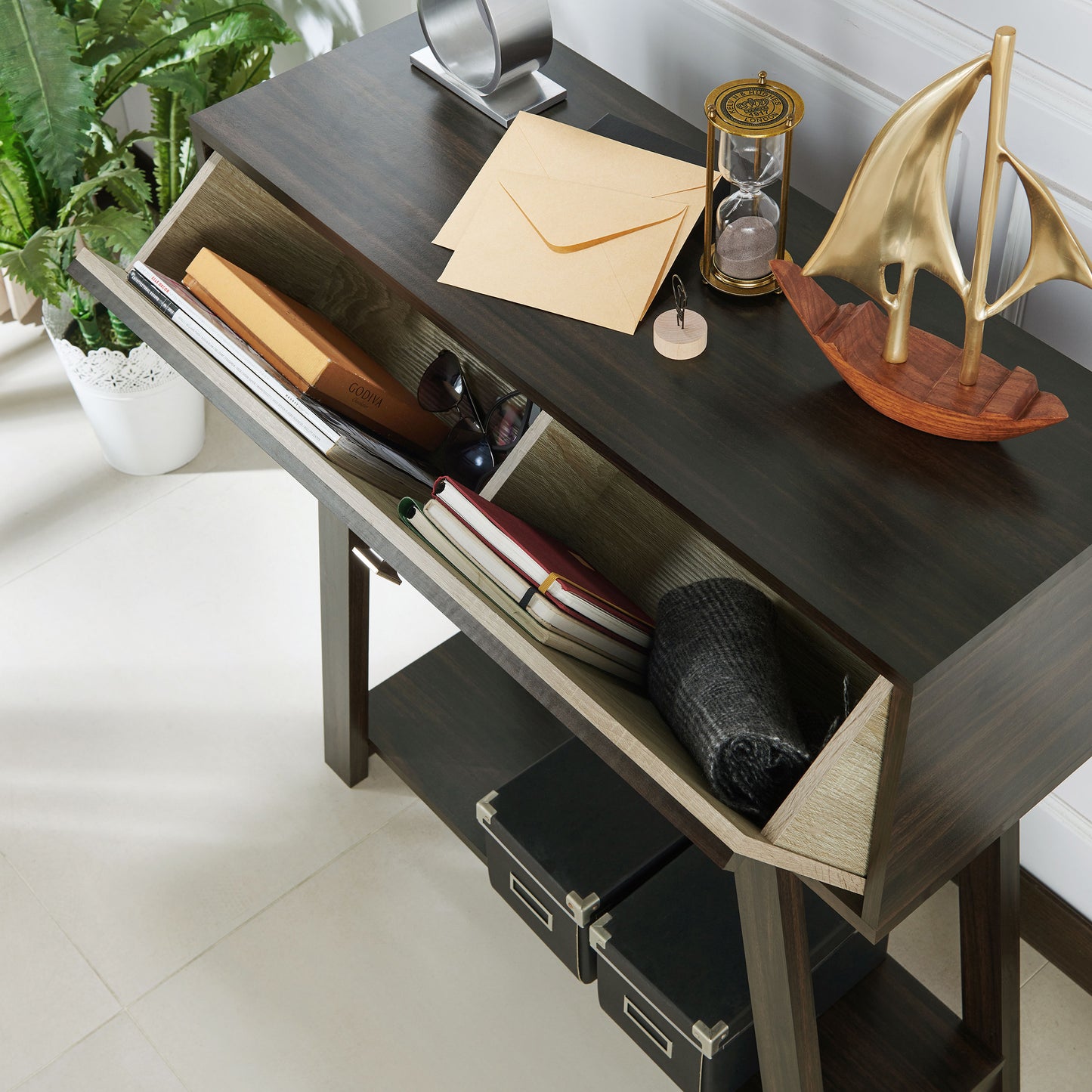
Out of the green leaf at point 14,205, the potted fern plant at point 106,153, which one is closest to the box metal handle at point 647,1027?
the potted fern plant at point 106,153

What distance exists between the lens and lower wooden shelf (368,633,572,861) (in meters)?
1.72

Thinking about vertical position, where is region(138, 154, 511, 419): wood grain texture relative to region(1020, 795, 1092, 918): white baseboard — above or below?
above

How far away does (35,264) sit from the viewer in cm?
194

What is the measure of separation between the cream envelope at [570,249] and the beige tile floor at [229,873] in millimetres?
962

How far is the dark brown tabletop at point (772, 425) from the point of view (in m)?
0.94

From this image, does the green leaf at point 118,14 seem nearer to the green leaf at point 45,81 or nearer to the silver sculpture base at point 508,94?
the green leaf at point 45,81

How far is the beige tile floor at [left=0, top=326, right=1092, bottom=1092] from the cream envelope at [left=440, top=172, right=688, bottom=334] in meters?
0.96

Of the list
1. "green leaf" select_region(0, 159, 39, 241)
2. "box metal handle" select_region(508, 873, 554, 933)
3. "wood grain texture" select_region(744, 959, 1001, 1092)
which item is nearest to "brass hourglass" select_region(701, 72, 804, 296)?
"box metal handle" select_region(508, 873, 554, 933)

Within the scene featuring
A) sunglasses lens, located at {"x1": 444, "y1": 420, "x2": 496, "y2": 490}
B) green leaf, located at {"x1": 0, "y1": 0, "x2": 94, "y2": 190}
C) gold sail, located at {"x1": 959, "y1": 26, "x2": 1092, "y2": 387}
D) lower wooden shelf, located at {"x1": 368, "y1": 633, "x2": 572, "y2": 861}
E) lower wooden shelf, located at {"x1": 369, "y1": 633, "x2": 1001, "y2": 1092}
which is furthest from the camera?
green leaf, located at {"x1": 0, "y1": 0, "x2": 94, "y2": 190}

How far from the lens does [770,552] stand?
3.15ft

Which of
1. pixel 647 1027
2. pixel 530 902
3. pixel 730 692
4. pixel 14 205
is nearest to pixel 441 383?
pixel 730 692

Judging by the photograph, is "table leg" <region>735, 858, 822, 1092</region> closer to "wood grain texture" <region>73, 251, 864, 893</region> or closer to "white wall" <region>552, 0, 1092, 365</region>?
"wood grain texture" <region>73, 251, 864, 893</region>

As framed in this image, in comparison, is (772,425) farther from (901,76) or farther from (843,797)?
(901,76)

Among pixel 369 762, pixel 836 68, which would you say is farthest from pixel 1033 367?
pixel 369 762
